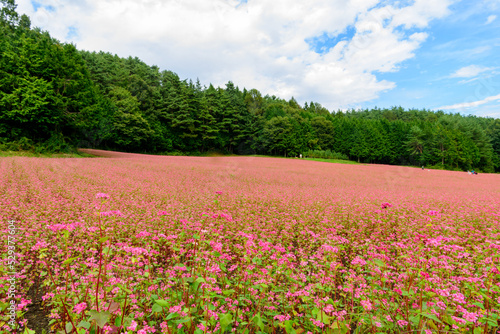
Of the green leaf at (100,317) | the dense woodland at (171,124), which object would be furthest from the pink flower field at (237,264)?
the dense woodland at (171,124)

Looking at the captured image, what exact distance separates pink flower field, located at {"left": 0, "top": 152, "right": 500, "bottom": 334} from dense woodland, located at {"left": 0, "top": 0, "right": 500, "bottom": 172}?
25677 millimetres

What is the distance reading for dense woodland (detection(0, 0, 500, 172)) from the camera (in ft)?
97.3

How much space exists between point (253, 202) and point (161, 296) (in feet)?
20.2

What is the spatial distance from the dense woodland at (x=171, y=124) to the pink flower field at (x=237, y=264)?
2568 centimetres

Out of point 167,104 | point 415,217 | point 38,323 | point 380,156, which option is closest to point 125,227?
point 38,323

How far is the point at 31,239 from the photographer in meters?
4.31

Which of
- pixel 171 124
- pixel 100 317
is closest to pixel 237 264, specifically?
pixel 100 317

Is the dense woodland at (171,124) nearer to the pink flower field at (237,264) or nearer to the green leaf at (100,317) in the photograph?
the pink flower field at (237,264)

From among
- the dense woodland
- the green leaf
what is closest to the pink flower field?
the green leaf

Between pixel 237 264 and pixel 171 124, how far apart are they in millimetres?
62148

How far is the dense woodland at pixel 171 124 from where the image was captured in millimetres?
29672

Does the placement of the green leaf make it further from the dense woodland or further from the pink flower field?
the dense woodland

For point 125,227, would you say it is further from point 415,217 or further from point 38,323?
point 415,217

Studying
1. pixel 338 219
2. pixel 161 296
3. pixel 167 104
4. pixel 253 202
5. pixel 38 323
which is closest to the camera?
pixel 161 296
